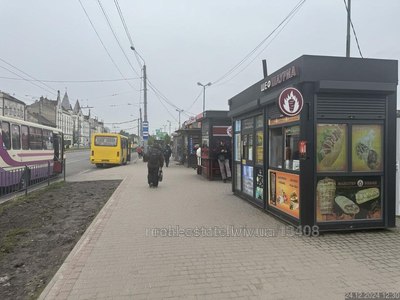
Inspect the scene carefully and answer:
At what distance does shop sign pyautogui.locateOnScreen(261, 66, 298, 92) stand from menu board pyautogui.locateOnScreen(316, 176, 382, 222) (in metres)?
1.96

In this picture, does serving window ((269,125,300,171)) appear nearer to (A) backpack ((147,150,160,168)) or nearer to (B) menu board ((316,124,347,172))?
(B) menu board ((316,124,347,172))

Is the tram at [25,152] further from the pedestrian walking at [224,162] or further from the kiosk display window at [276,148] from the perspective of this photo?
the kiosk display window at [276,148]

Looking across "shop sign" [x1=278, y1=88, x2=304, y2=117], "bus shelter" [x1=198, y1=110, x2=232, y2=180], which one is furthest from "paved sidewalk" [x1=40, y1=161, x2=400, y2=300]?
"bus shelter" [x1=198, y1=110, x2=232, y2=180]

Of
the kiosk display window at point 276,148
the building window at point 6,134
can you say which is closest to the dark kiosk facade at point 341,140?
the kiosk display window at point 276,148

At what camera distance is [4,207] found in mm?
9633

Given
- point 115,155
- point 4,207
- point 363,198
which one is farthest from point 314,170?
point 115,155

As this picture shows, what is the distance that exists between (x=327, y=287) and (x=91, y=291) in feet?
8.79

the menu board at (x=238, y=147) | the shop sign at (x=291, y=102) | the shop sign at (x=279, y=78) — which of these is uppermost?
the shop sign at (x=279, y=78)

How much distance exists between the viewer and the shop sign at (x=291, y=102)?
6.26m

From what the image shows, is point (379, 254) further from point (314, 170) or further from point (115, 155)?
point (115, 155)

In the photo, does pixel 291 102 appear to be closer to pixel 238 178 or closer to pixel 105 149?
pixel 238 178

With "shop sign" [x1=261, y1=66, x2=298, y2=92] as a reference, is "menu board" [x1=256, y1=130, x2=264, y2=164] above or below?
below

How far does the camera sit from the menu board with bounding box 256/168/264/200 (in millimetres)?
8758

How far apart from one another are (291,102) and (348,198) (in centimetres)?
208
